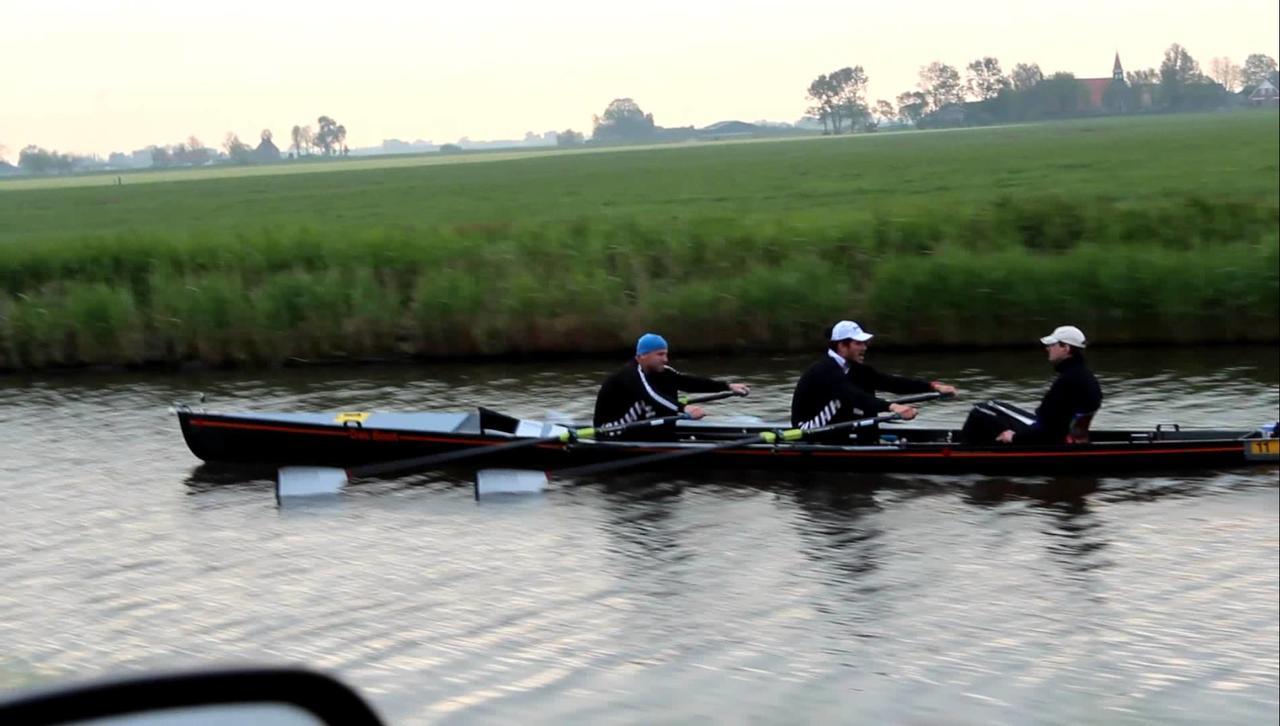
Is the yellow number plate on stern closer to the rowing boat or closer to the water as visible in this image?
the rowing boat

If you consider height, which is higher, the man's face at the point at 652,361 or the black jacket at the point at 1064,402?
the man's face at the point at 652,361

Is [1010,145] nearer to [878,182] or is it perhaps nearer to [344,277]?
[878,182]

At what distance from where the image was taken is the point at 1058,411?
13.7 metres

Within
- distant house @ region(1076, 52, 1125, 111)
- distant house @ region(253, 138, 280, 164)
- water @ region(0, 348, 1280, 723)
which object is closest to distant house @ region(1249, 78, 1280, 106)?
distant house @ region(1076, 52, 1125, 111)

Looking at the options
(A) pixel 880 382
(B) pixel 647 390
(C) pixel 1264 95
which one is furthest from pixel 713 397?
(C) pixel 1264 95

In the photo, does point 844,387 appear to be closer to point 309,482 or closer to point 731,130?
point 309,482

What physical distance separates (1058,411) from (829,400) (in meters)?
2.23

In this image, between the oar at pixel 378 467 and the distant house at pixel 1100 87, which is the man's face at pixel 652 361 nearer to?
the oar at pixel 378 467

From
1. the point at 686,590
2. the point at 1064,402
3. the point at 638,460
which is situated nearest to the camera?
the point at 686,590

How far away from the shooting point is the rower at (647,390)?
15102 millimetres

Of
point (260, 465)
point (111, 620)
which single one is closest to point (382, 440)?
point (260, 465)

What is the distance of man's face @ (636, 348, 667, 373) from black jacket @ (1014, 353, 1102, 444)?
3.65 metres

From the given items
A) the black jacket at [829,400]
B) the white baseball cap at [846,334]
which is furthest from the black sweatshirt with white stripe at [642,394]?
the white baseball cap at [846,334]

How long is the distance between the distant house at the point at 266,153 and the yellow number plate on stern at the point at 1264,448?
53.8 meters
